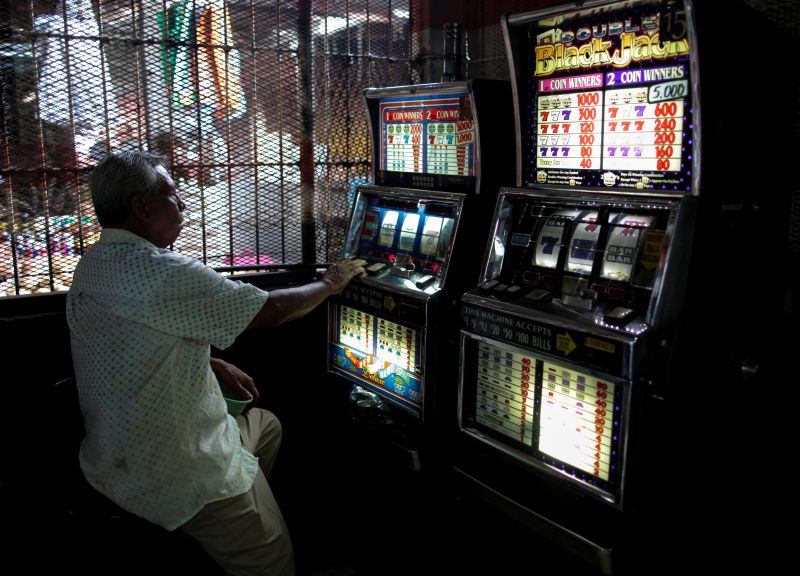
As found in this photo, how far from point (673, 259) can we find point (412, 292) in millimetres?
1309

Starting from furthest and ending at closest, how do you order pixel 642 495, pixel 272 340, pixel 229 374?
pixel 272 340 < pixel 229 374 < pixel 642 495

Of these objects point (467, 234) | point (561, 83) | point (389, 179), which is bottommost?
point (467, 234)

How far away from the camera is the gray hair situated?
2.44m

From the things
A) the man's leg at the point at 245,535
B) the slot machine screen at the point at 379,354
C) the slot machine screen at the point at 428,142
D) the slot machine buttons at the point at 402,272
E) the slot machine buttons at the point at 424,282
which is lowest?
the man's leg at the point at 245,535

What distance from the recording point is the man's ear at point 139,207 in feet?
8.04

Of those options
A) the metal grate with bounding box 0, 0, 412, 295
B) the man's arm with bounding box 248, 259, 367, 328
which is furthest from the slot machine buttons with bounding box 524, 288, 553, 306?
the metal grate with bounding box 0, 0, 412, 295

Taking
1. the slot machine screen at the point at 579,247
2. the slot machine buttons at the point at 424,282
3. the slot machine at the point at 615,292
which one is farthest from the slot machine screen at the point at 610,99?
the slot machine buttons at the point at 424,282

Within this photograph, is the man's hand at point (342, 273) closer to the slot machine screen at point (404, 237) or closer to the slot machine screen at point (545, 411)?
the slot machine screen at point (404, 237)

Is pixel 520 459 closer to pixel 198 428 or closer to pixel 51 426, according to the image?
pixel 198 428

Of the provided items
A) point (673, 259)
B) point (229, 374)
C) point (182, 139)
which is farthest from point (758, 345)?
point (182, 139)

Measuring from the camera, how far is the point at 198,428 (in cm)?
245

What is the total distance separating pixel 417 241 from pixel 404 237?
0.11 meters

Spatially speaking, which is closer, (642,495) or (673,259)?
(673,259)

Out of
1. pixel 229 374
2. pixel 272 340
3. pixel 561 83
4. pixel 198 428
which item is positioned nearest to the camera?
pixel 198 428
